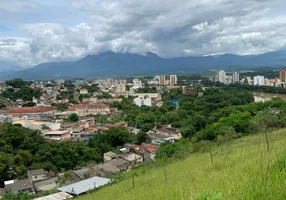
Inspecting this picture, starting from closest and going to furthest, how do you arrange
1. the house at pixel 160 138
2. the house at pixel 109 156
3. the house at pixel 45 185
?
the house at pixel 45 185 → the house at pixel 109 156 → the house at pixel 160 138

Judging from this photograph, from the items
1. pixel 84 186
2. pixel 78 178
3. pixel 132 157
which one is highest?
pixel 84 186

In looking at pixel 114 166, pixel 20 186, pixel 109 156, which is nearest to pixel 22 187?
pixel 20 186

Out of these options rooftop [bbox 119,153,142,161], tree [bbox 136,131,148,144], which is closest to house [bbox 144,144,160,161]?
rooftop [bbox 119,153,142,161]

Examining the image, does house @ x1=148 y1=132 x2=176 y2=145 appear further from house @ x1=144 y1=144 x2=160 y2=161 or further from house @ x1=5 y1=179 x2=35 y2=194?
house @ x1=5 y1=179 x2=35 y2=194

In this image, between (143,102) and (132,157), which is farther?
(143,102)

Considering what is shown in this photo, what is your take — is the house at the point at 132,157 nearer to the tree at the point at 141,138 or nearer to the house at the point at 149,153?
the house at the point at 149,153

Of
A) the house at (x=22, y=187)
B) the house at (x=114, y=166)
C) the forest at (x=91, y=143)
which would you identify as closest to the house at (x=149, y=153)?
the forest at (x=91, y=143)

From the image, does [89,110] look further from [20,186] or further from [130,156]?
[20,186]
